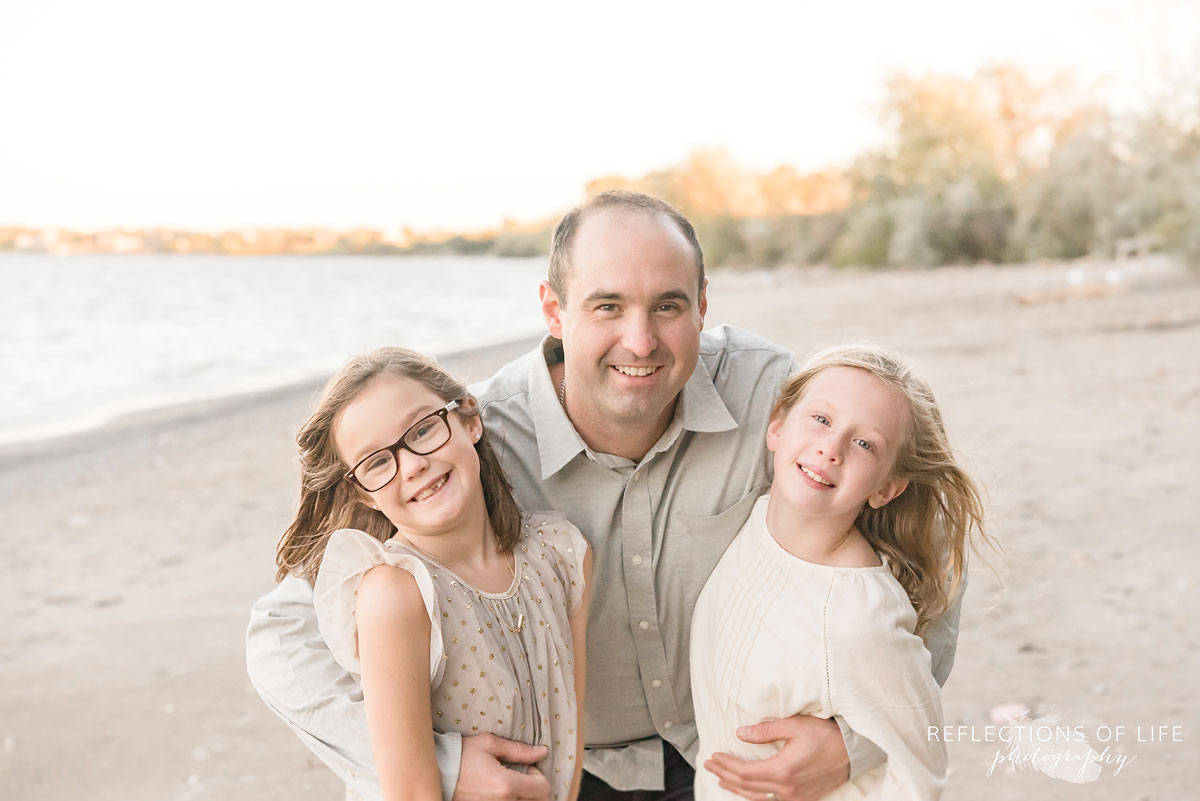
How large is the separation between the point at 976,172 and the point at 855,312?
59.5 feet

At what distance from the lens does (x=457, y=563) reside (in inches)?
84.1

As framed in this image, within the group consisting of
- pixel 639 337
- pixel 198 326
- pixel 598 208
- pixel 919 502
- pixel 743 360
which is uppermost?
pixel 598 208

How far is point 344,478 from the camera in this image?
2133 mm

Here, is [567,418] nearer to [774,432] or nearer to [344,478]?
[774,432]

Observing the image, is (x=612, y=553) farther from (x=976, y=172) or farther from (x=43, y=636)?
(x=976, y=172)

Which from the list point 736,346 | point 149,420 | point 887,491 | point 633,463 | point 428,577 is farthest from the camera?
point 149,420

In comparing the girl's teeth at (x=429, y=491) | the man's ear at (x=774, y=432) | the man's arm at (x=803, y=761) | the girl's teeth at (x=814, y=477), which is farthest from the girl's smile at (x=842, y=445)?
the girl's teeth at (x=429, y=491)

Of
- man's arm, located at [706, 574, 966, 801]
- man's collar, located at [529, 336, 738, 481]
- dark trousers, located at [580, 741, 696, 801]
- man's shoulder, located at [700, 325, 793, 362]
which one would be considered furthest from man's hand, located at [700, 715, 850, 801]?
man's shoulder, located at [700, 325, 793, 362]

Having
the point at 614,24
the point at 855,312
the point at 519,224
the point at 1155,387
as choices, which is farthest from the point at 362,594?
the point at 519,224

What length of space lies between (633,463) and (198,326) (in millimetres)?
26986

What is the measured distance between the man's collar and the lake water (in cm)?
49

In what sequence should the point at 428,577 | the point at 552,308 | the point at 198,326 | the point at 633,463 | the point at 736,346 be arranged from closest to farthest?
1. the point at 428,577
2. the point at 633,463
3. the point at 552,308
4. the point at 736,346
5. the point at 198,326

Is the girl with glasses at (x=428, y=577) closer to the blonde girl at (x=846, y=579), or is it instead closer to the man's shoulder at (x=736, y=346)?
the blonde girl at (x=846, y=579)

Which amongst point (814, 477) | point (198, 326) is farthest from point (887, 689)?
point (198, 326)
